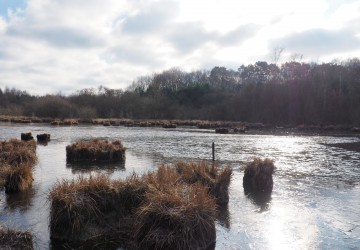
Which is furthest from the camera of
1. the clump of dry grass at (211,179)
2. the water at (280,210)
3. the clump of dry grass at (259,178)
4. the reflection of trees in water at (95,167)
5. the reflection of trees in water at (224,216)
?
the reflection of trees in water at (95,167)

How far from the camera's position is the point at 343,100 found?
68.9 m

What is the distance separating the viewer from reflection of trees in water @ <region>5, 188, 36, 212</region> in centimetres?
1029

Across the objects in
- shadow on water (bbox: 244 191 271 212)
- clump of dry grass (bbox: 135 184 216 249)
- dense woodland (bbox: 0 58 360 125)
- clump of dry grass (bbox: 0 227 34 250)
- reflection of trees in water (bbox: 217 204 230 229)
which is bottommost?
reflection of trees in water (bbox: 217 204 230 229)

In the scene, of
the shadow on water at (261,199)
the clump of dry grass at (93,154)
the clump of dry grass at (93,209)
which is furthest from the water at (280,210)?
the clump of dry grass at (93,154)

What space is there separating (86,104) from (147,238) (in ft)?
296

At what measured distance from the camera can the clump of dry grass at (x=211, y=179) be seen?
1160 cm

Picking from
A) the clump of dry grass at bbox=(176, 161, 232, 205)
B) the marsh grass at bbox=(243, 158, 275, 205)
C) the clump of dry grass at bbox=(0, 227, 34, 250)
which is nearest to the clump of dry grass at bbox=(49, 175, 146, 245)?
the clump of dry grass at bbox=(0, 227, 34, 250)

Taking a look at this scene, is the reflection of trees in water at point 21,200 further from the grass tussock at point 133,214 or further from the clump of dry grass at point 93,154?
the clump of dry grass at point 93,154

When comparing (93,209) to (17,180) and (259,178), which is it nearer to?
(17,180)

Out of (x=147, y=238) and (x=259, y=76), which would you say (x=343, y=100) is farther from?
(x=147, y=238)

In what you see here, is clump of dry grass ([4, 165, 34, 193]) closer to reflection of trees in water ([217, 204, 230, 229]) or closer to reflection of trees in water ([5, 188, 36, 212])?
reflection of trees in water ([5, 188, 36, 212])

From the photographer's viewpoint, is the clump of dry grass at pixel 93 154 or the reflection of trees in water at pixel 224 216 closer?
the reflection of trees in water at pixel 224 216

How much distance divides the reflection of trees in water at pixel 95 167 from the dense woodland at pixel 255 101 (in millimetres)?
56257

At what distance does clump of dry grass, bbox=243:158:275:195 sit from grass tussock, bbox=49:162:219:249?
4.78 m
